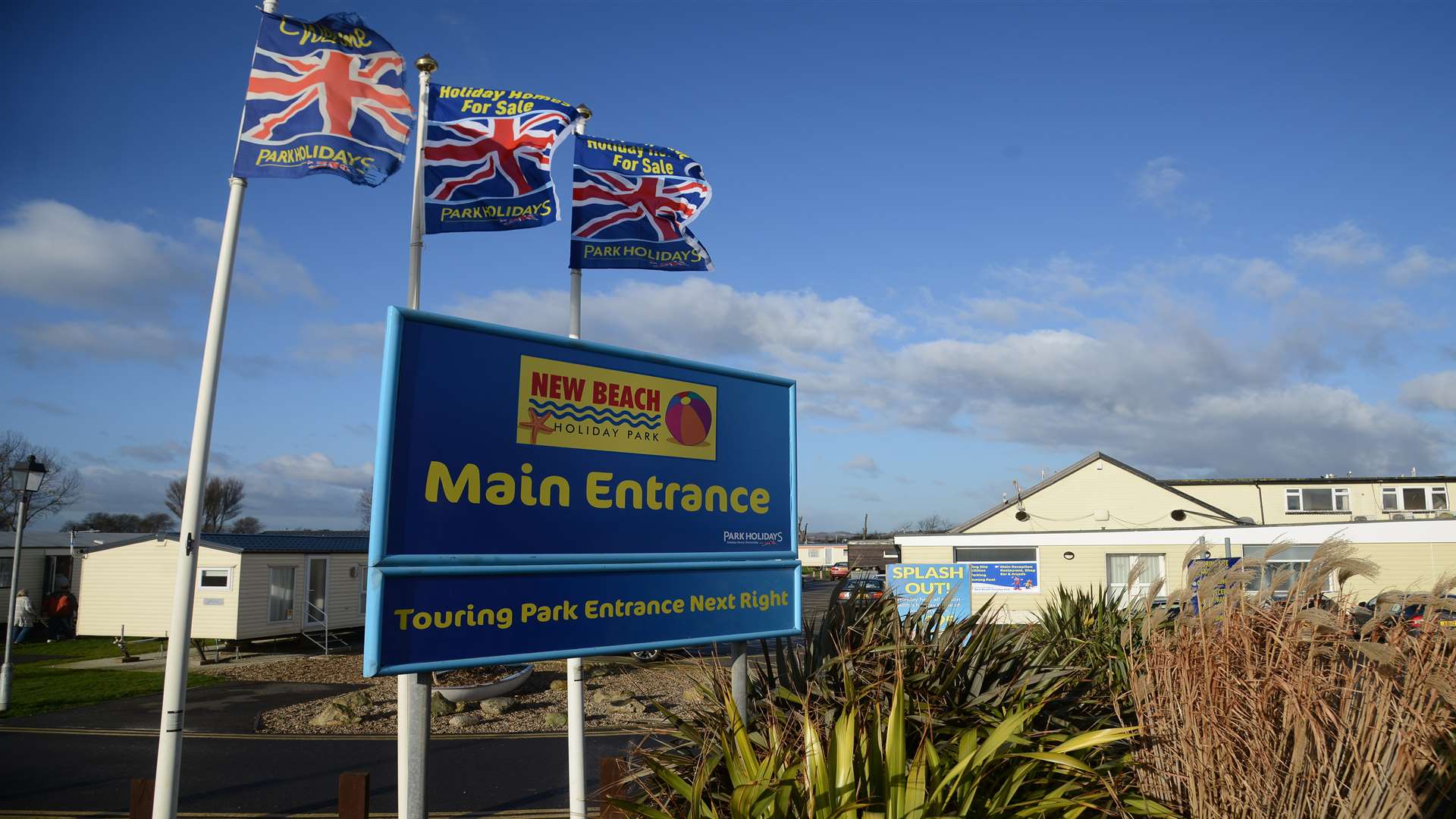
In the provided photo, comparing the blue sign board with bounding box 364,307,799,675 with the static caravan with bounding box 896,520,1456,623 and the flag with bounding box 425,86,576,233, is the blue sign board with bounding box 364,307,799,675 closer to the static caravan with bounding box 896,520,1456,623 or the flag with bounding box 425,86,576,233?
the flag with bounding box 425,86,576,233

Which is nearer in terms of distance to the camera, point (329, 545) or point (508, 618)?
point (508, 618)

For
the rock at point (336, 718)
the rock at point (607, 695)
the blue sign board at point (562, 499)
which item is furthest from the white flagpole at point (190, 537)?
the rock at point (607, 695)

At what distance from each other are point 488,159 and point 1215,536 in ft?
92.1

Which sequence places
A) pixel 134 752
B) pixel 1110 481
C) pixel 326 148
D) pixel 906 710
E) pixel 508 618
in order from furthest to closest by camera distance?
pixel 1110 481
pixel 134 752
pixel 326 148
pixel 906 710
pixel 508 618

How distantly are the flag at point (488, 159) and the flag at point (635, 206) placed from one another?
570mm

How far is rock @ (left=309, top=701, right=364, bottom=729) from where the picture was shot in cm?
1412

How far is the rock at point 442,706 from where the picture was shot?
47.7 ft

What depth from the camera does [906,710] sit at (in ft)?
16.9

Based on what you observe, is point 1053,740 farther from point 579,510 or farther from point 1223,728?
point 579,510

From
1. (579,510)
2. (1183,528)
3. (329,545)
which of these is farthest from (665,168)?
(1183,528)

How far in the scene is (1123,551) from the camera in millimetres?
30594

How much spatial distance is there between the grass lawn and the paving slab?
0.55 m

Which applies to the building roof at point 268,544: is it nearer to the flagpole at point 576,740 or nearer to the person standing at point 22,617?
the person standing at point 22,617

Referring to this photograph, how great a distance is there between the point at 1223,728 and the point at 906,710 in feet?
5.36
